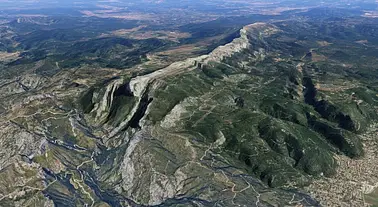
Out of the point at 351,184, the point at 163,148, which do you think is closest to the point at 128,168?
the point at 163,148

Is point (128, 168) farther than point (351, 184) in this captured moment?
Yes

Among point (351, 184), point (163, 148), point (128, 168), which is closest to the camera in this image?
point (351, 184)

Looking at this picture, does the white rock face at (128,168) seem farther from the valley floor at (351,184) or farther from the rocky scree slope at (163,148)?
the valley floor at (351,184)

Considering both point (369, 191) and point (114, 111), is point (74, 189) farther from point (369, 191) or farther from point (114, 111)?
point (369, 191)

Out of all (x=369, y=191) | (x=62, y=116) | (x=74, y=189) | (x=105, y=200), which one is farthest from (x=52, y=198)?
(x=369, y=191)

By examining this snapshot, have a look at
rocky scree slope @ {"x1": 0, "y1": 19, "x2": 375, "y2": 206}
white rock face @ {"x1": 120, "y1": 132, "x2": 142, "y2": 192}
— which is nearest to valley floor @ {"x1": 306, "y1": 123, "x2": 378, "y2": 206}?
rocky scree slope @ {"x1": 0, "y1": 19, "x2": 375, "y2": 206}

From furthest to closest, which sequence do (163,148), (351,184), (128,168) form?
(163,148) < (128,168) < (351,184)

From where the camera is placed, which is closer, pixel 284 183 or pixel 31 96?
pixel 284 183

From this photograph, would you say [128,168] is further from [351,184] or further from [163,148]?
[351,184]

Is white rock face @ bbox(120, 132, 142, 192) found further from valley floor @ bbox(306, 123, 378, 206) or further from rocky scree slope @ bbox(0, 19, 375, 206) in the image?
valley floor @ bbox(306, 123, 378, 206)

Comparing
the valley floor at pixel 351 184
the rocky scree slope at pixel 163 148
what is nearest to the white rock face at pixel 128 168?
the rocky scree slope at pixel 163 148

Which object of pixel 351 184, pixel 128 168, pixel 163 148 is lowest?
pixel 351 184
